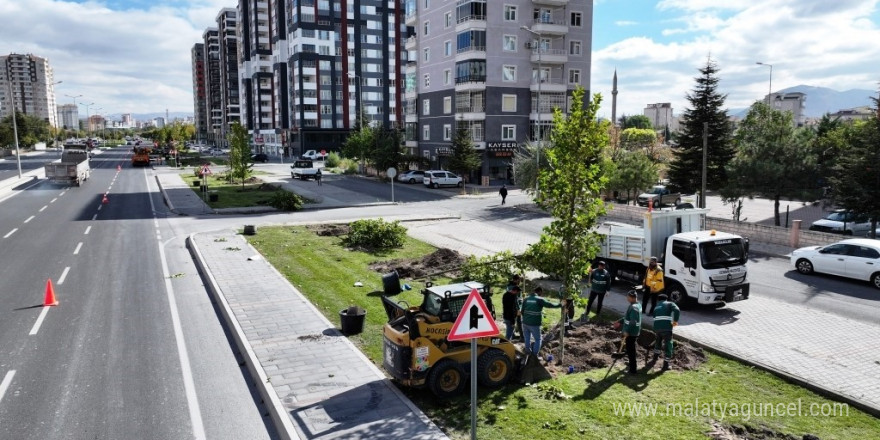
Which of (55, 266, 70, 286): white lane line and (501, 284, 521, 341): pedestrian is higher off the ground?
(501, 284, 521, 341): pedestrian

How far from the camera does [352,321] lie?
1366cm

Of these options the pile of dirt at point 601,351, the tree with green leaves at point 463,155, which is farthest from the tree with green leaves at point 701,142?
the pile of dirt at point 601,351

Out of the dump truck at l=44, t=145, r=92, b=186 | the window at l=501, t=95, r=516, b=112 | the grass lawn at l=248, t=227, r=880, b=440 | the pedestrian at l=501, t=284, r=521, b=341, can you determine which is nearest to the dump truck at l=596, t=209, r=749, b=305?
the grass lawn at l=248, t=227, r=880, b=440

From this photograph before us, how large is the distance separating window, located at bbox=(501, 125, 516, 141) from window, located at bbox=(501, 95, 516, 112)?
1630 millimetres

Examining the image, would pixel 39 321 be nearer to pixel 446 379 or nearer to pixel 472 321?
pixel 446 379

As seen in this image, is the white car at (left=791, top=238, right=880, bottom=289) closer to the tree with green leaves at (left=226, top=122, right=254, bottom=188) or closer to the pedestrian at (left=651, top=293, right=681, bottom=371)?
the pedestrian at (left=651, top=293, right=681, bottom=371)

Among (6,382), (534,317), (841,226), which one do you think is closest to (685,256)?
(534,317)

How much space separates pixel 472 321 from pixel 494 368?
117 inches

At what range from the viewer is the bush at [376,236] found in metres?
25.1

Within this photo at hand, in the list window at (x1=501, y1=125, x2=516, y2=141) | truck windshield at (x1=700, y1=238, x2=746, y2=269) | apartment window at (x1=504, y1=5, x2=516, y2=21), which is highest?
apartment window at (x1=504, y1=5, x2=516, y2=21)

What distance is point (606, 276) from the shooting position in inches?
600

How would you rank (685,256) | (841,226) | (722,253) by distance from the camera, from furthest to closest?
(841,226)
(685,256)
(722,253)

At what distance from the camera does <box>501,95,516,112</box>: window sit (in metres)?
57.3

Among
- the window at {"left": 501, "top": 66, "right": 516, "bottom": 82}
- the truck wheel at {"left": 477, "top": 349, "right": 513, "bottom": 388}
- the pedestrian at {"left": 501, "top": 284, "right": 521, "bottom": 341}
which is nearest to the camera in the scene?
the truck wheel at {"left": 477, "top": 349, "right": 513, "bottom": 388}
